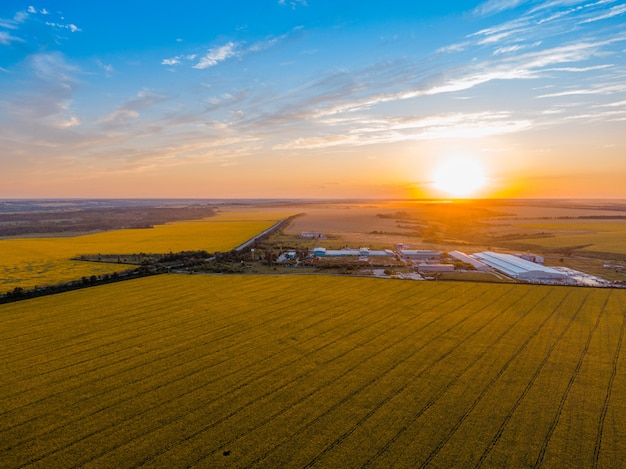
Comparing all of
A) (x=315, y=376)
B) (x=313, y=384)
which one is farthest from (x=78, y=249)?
(x=313, y=384)

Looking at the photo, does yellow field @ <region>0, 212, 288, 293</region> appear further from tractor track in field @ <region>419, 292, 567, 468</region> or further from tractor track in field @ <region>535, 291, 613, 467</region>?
tractor track in field @ <region>535, 291, 613, 467</region>

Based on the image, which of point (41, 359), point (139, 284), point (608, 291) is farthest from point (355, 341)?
point (608, 291)

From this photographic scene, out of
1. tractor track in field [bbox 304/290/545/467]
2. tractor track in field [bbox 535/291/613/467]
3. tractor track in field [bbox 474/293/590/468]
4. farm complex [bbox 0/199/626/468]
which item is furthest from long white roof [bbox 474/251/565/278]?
tractor track in field [bbox 304/290/545/467]

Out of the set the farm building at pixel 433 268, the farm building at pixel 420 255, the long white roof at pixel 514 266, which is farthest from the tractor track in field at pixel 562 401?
the farm building at pixel 420 255

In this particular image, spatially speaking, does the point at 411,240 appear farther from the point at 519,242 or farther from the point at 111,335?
the point at 111,335

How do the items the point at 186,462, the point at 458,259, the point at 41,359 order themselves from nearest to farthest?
the point at 186,462 < the point at 41,359 < the point at 458,259

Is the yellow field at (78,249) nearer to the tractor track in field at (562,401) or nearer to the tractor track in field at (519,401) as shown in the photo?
the tractor track in field at (519,401)
